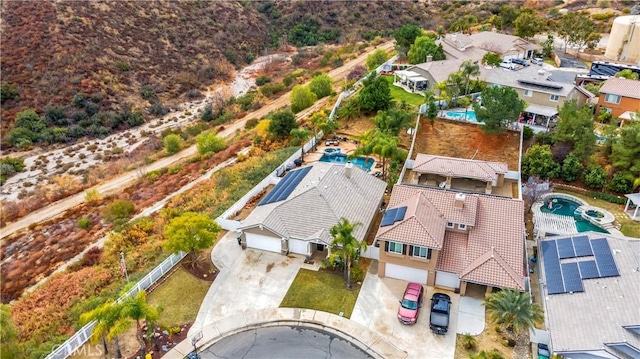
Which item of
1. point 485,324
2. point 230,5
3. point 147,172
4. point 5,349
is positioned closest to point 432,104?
point 485,324

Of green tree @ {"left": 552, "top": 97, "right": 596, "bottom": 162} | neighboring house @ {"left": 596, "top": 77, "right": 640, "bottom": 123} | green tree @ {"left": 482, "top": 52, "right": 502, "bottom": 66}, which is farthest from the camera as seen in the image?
green tree @ {"left": 482, "top": 52, "right": 502, "bottom": 66}

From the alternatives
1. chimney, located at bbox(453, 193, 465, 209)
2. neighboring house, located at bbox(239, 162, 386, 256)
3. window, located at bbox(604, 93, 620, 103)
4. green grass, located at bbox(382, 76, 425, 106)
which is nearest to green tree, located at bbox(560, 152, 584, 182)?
window, located at bbox(604, 93, 620, 103)

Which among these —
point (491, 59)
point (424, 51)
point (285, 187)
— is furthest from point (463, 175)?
point (424, 51)

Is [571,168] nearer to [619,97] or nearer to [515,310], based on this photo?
[619,97]

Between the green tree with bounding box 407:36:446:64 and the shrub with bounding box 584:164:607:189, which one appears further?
the green tree with bounding box 407:36:446:64

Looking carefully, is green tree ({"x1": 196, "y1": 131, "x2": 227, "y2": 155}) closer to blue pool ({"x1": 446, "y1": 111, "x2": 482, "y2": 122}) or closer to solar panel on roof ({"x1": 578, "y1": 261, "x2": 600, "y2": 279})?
blue pool ({"x1": 446, "y1": 111, "x2": 482, "y2": 122})

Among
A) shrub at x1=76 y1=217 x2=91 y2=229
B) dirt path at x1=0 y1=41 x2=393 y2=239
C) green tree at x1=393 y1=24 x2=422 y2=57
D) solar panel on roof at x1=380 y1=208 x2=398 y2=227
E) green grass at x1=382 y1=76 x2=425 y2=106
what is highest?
green tree at x1=393 y1=24 x2=422 y2=57
